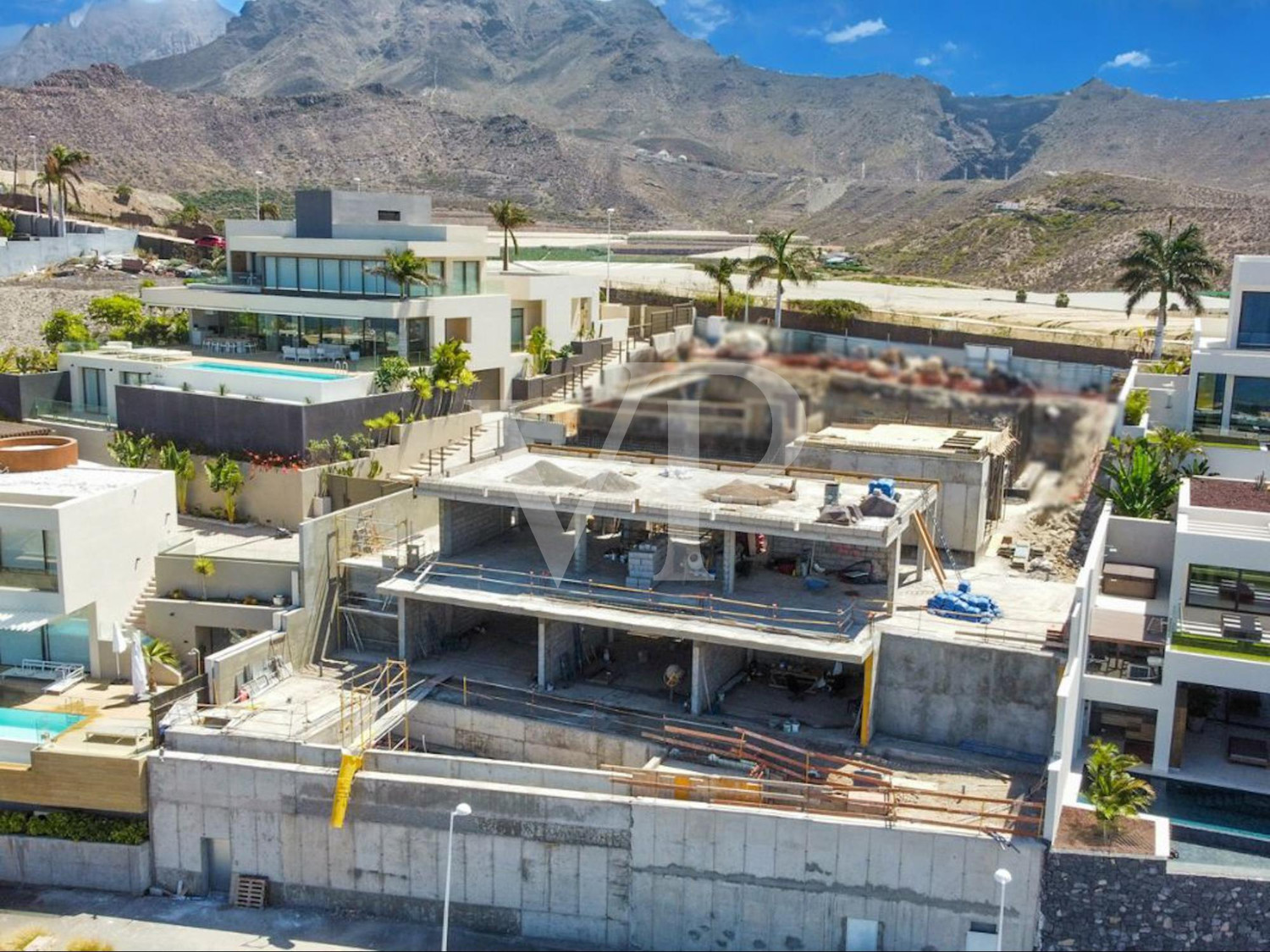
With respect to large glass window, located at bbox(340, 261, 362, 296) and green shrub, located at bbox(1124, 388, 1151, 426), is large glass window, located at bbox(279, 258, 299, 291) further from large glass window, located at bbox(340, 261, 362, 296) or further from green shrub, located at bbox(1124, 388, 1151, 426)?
green shrub, located at bbox(1124, 388, 1151, 426)

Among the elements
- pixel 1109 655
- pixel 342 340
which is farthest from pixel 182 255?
pixel 1109 655

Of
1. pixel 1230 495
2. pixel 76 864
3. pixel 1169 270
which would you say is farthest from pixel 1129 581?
pixel 76 864

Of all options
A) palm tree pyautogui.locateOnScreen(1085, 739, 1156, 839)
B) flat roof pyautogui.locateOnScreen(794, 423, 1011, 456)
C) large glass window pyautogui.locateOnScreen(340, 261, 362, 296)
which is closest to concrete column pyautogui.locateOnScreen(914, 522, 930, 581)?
flat roof pyautogui.locateOnScreen(794, 423, 1011, 456)

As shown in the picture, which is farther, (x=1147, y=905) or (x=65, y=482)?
(x=65, y=482)

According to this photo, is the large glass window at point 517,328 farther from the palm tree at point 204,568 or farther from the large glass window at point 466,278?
the palm tree at point 204,568

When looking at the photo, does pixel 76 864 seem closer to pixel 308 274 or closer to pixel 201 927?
pixel 201 927

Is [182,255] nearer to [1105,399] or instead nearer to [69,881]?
[69,881]

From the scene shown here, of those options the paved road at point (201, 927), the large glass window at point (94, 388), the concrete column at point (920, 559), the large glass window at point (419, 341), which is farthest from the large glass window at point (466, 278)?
the paved road at point (201, 927)
